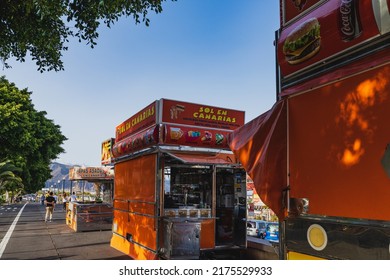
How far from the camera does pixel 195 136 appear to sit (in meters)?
8.81

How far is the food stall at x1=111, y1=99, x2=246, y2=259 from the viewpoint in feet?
26.6

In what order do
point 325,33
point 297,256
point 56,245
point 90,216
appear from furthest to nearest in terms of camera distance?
point 90,216, point 56,245, point 297,256, point 325,33

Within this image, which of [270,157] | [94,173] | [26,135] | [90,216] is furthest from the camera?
[26,135]

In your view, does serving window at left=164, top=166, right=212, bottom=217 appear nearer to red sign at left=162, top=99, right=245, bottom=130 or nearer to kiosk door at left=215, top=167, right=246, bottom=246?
kiosk door at left=215, top=167, right=246, bottom=246

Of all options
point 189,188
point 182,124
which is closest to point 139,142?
point 182,124

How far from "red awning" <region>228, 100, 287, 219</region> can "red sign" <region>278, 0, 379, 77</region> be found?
1.46ft

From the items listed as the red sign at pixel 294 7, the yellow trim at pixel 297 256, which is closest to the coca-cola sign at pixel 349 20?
the red sign at pixel 294 7

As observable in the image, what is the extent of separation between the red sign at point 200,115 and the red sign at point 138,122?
378mm

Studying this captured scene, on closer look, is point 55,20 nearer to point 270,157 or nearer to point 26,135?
point 270,157

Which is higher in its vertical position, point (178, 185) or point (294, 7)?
point (294, 7)

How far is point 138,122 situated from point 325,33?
7.62m

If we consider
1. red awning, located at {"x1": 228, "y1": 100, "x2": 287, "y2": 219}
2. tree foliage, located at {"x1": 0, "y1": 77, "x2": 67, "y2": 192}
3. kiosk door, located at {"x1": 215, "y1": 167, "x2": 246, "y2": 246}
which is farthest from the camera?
tree foliage, located at {"x1": 0, "y1": 77, "x2": 67, "y2": 192}

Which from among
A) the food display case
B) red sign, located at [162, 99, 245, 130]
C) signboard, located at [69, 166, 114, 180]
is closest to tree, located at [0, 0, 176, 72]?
red sign, located at [162, 99, 245, 130]
